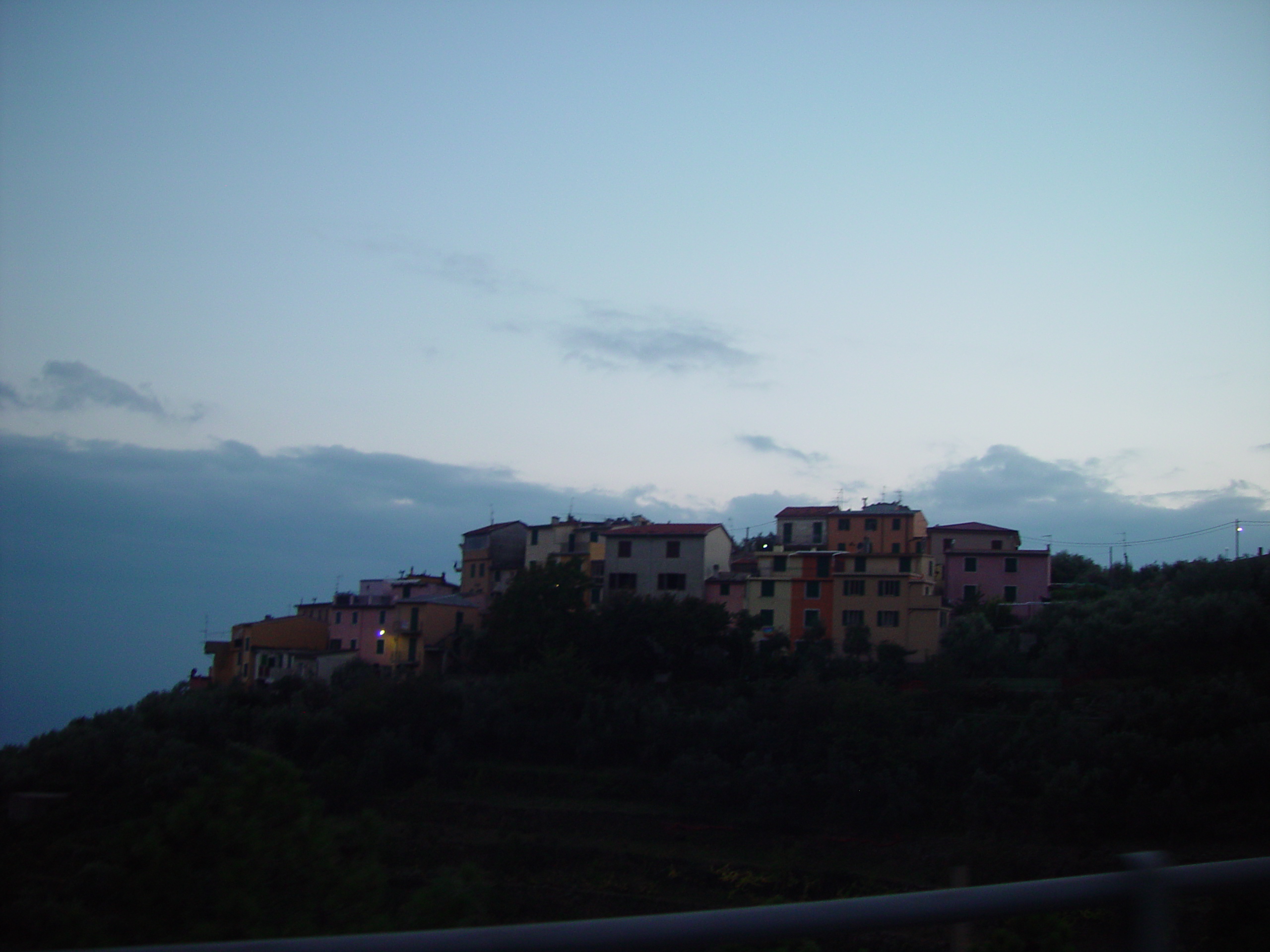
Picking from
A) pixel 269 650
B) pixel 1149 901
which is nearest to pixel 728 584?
pixel 269 650

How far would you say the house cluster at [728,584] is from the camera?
1426 inches

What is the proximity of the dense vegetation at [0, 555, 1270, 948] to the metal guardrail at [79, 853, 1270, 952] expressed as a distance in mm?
3367

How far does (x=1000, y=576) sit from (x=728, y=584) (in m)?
10.7

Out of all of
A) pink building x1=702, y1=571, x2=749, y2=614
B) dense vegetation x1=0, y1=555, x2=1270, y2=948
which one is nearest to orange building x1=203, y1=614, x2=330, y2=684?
dense vegetation x1=0, y1=555, x2=1270, y2=948

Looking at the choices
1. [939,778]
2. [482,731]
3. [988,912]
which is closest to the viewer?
[988,912]

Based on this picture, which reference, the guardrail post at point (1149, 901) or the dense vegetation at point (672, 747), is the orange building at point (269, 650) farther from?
the guardrail post at point (1149, 901)

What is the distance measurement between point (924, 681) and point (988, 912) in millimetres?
29370

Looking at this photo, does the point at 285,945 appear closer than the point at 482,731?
Yes

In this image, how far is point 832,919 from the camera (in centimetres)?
147

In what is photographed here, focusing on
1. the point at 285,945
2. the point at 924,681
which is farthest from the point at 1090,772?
the point at 285,945

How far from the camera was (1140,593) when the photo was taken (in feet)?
108

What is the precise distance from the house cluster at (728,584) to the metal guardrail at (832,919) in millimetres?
33384

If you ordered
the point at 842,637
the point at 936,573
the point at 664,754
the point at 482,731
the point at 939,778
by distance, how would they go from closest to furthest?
the point at 939,778, the point at 664,754, the point at 482,731, the point at 842,637, the point at 936,573

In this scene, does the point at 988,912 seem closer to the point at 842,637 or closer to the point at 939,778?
the point at 939,778
